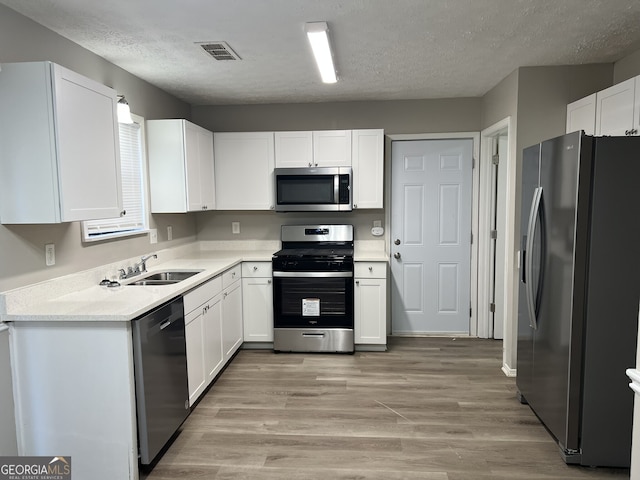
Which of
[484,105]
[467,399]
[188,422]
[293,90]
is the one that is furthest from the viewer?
[484,105]

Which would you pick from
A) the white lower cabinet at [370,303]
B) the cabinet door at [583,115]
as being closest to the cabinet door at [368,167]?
the white lower cabinet at [370,303]

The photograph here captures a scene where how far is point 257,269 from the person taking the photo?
4.01 metres

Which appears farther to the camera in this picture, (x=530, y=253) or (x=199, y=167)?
(x=199, y=167)

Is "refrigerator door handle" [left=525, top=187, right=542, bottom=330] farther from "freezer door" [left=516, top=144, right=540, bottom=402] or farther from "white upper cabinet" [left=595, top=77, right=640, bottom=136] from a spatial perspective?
"white upper cabinet" [left=595, top=77, right=640, bottom=136]

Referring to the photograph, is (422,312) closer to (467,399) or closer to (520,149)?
(467,399)

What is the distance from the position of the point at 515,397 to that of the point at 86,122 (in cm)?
333

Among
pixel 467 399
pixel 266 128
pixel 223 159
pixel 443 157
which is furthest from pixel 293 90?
pixel 467 399

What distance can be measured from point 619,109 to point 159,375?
314 cm

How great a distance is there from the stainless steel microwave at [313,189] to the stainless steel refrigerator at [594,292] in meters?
2.00

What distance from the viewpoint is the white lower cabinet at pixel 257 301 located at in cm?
401

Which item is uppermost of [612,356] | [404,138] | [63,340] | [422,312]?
[404,138]

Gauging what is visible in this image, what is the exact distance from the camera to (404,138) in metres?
4.30

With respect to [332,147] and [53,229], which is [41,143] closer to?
[53,229]

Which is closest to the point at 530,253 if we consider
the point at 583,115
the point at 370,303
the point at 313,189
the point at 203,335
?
the point at 583,115
